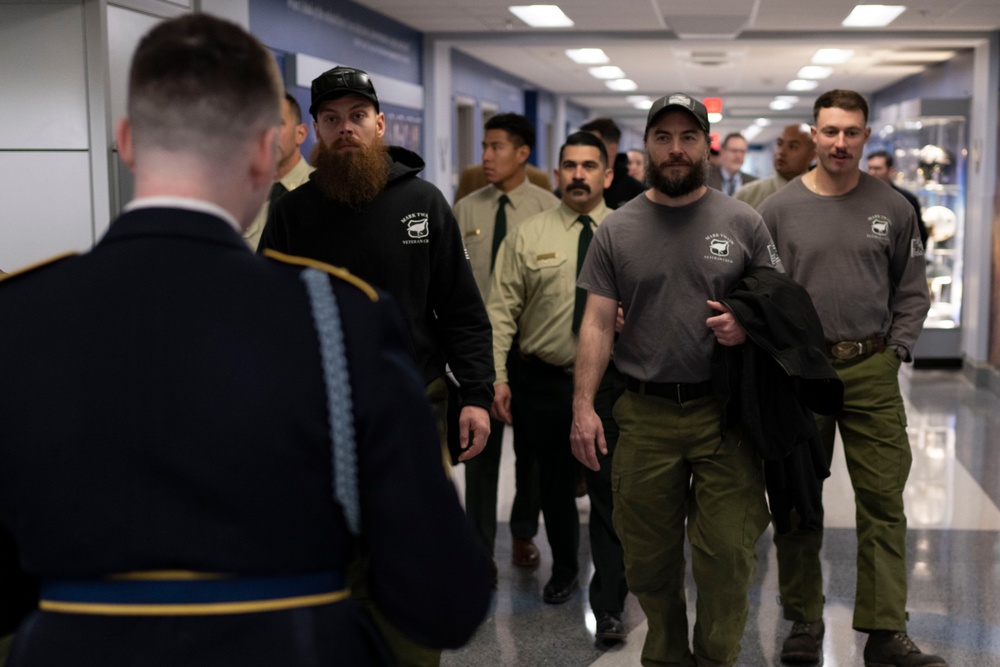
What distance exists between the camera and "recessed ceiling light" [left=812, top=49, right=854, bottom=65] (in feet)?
42.4

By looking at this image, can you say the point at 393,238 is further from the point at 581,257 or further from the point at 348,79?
the point at 581,257

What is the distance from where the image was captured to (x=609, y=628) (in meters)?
4.14

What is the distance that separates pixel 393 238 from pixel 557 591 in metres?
2.00

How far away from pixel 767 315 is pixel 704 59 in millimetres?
11575

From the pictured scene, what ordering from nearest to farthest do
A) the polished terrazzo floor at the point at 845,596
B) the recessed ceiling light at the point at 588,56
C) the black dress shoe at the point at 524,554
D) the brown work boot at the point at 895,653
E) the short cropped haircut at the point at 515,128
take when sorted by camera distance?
the brown work boot at the point at 895,653 → the polished terrazzo floor at the point at 845,596 → the black dress shoe at the point at 524,554 → the short cropped haircut at the point at 515,128 → the recessed ceiling light at the point at 588,56

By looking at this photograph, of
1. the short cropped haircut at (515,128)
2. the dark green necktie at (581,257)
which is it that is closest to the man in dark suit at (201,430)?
the dark green necktie at (581,257)

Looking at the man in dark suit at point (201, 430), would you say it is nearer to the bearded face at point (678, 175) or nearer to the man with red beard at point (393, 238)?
the man with red beard at point (393, 238)

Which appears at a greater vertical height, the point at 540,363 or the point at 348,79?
the point at 348,79

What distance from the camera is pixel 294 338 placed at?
1210mm

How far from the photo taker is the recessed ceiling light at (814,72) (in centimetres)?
1507

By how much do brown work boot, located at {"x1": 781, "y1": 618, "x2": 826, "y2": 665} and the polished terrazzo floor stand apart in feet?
0.19

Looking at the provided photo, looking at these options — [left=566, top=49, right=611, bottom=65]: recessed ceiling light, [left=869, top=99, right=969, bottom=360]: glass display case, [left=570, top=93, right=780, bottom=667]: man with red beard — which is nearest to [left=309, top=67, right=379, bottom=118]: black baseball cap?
[left=570, top=93, right=780, bottom=667]: man with red beard

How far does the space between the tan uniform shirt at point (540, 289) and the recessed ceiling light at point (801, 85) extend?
13.7 meters

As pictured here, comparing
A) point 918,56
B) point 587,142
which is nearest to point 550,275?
point 587,142
